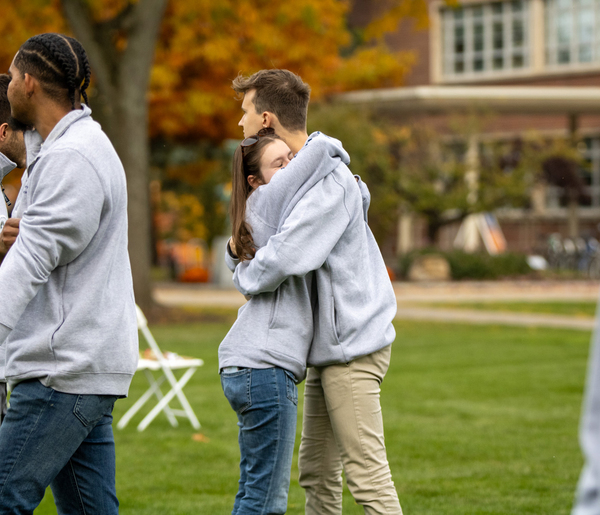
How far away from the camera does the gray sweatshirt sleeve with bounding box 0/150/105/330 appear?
254 centimetres

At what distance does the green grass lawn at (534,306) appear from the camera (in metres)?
16.1

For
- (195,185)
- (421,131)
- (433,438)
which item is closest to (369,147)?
(421,131)

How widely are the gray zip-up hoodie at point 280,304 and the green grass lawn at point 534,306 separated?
13247 mm

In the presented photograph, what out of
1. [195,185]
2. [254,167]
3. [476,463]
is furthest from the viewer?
[195,185]

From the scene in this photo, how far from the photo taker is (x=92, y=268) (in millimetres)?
2674

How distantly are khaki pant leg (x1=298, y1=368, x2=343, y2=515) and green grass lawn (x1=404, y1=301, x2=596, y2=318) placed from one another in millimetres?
12846

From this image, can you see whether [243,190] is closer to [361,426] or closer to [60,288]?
[60,288]

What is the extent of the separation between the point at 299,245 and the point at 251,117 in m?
0.52

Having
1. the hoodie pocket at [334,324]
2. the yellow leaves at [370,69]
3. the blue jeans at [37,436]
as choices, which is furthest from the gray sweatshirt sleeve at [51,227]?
the yellow leaves at [370,69]

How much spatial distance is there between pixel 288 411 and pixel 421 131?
2111 centimetres

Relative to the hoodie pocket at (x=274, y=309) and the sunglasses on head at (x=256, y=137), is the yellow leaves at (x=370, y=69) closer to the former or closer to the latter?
the sunglasses on head at (x=256, y=137)

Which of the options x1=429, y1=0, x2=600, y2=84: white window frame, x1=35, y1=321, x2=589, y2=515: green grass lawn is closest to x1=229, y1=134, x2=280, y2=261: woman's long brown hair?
x1=35, y1=321, x2=589, y2=515: green grass lawn

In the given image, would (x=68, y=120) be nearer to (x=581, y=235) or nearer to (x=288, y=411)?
(x=288, y=411)

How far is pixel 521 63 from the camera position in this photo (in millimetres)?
32719
